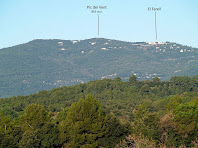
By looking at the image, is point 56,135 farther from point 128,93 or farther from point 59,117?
point 128,93

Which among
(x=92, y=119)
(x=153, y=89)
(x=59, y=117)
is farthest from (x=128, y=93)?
(x=92, y=119)

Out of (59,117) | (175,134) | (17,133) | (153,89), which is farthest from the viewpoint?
(153,89)

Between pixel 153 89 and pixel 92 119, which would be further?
pixel 153 89

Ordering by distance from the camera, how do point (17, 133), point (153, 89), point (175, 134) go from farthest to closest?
point (153, 89) → point (175, 134) → point (17, 133)

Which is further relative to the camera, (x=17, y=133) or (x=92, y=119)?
(x=92, y=119)

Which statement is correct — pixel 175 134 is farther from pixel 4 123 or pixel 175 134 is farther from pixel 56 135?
pixel 4 123

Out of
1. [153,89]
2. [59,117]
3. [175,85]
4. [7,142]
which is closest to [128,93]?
[153,89]

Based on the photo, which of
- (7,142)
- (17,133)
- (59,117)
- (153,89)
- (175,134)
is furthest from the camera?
(153,89)

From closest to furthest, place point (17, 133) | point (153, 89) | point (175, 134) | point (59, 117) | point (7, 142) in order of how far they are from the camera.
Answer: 1. point (7, 142)
2. point (17, 133)
3. point (175, 134)
4. point (59, 117)
5. point (153, 89)
